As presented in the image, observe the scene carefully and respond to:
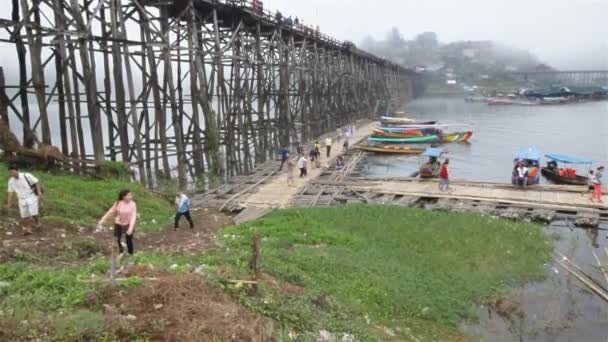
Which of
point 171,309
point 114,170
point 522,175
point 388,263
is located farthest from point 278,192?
point 171,309

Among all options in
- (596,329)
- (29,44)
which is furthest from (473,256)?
(29,44)

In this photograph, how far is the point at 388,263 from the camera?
1079 centimetres

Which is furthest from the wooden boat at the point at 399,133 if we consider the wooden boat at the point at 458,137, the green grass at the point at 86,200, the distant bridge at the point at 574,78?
the distant bridge at the point at 574,78

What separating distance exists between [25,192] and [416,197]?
13003 millimetres

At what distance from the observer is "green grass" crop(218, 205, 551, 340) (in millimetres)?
7809

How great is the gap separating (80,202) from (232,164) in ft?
45.9

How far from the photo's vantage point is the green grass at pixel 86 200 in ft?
35.8

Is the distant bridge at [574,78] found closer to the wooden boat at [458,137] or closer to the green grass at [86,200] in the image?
the wooden boat at [458,137]

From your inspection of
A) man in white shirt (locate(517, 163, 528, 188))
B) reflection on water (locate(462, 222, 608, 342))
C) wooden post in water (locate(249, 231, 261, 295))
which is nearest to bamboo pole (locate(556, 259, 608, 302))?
reflection on water (locate(462, 222, 608, 342))

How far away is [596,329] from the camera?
9.22 meters

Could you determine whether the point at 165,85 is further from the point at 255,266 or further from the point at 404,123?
the point at 404,123

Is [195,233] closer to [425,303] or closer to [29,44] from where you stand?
[425,303]

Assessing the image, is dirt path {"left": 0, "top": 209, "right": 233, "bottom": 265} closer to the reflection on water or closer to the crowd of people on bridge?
the reflection on water

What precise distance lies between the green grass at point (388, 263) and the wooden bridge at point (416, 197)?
1.58 meters
